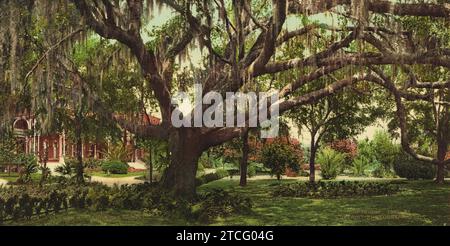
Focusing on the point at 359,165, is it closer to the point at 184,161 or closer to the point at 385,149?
the point at 385,149

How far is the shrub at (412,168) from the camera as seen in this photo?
27531 mm

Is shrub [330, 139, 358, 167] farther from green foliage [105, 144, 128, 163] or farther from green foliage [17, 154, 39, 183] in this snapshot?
green foliage [17, 154, 39, 183]

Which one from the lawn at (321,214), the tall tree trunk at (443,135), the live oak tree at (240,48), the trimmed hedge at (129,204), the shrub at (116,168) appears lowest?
the lawn at (321,214)

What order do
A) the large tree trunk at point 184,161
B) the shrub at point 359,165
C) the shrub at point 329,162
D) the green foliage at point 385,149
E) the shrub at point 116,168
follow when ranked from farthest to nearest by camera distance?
the shrub at point 359,165 < the green foliage at point 385,149 < the shrub at point 329,162 < the shrub at point 116,168 < the large tree trunk at point 184,161

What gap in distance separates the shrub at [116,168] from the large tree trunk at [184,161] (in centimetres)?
1031

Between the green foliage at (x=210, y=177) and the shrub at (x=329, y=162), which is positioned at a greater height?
the shrub at (x=329, y=162)

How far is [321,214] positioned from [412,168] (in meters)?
15.1

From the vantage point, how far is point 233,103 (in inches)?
594

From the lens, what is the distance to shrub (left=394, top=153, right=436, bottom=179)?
2753 cm

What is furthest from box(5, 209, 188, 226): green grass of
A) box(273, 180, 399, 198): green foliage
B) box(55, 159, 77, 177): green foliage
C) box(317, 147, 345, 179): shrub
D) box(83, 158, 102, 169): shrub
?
box(317, 147, 345, 179): shrub

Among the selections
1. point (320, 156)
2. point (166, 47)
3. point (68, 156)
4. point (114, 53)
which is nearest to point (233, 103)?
point (166, 47)

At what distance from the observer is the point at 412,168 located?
28.0m

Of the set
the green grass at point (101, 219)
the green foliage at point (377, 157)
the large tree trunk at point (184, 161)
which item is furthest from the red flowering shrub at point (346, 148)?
the green grass at point (101, 219)

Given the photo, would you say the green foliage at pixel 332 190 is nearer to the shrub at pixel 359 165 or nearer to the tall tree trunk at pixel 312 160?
the tall tree trunk at pixel 312 160
